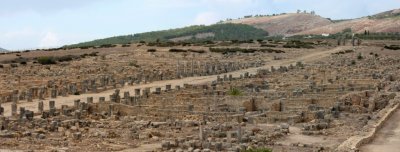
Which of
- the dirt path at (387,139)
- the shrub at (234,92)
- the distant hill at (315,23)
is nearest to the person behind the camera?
the dirt path at (387,139)

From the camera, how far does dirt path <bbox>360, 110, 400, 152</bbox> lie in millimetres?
19016

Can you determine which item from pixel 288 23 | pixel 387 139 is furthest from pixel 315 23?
pixel 387 139

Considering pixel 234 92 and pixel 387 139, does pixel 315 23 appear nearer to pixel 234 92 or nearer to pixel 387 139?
pixel 234 92

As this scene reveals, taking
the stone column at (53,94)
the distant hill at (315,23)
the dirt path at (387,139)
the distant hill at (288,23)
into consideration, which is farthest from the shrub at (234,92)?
the distant hill at (288,23)

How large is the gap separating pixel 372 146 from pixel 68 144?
308 inches

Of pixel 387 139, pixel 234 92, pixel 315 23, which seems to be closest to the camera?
pixel 387 139

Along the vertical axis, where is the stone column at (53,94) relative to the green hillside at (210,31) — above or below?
above

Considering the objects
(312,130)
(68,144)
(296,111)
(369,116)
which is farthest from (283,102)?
(68,144)

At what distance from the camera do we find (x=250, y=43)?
262ft

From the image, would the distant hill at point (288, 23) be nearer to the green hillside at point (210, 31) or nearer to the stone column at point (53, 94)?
the green hillside at point (210, 31)


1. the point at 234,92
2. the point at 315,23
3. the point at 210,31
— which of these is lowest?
the point at 210,31

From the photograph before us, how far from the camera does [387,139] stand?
2073cm

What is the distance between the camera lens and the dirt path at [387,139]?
19.0 meters

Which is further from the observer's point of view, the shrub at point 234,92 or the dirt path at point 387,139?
the shrub at point 234,92
